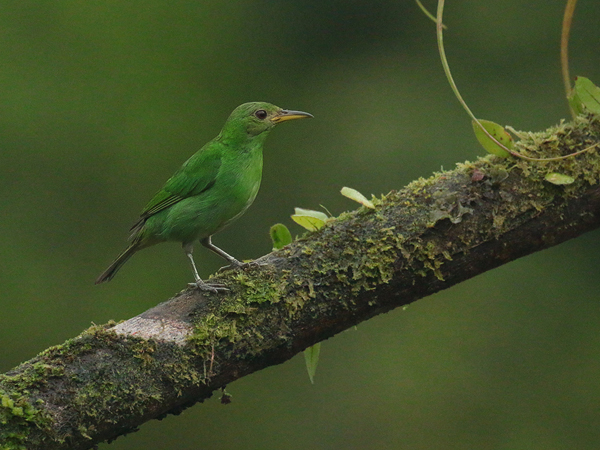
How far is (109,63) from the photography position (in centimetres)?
1090

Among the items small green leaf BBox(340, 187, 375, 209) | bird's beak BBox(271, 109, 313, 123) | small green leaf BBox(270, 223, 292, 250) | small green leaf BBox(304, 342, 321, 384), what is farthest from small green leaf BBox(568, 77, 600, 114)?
bird's beak BBox(271, 109, 313, 123)

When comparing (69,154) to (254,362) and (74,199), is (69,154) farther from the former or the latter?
(254,362)

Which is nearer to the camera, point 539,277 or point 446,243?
point 446,243

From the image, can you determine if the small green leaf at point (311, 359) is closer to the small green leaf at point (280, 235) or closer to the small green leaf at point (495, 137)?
the small green leaf at point (280, 235)

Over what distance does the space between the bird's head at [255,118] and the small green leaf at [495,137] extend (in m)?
1.47

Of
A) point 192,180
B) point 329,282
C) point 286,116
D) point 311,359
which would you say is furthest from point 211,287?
point 286,116

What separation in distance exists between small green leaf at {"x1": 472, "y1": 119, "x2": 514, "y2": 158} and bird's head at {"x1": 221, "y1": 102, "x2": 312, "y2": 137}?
1473 millimetres

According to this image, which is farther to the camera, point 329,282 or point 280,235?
point 280,235

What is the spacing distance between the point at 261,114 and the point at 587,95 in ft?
6.68

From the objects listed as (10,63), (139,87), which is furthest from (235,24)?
(10,63)

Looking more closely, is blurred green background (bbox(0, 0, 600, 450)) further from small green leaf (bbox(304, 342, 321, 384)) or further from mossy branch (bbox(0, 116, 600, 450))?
mossy branch (bbox(0, 116, 600, 450))

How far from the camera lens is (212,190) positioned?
14.9 feet

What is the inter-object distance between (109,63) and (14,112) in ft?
4.74

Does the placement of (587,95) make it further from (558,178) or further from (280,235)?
(280,235)
